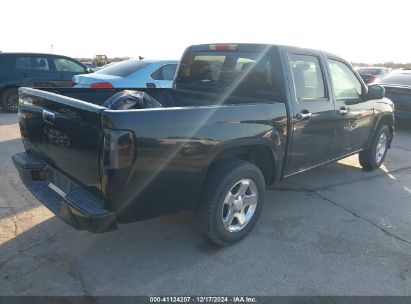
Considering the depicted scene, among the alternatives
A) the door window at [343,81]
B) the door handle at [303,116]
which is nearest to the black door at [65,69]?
the door window at [343,81]

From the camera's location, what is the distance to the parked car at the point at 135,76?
7.80m

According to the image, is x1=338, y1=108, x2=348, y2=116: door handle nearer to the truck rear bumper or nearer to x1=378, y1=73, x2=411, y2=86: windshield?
the truck rear bumper

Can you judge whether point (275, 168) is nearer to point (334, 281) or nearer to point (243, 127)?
point (243, 127)

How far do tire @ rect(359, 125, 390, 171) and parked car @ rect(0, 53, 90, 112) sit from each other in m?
8.78

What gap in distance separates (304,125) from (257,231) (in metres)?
1.21

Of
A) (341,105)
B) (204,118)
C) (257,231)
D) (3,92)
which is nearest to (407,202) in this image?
(341,105)

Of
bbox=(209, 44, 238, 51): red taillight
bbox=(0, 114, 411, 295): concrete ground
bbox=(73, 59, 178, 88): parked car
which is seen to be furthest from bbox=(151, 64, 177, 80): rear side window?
bbox=(0, 114, 411, 295): concrete ground

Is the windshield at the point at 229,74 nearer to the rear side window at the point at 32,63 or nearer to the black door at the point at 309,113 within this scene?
the black door at the point at 309,113

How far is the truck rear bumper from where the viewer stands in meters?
2.57

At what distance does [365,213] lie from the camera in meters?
4.32

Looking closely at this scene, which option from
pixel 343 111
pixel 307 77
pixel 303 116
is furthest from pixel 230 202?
pixel 343 111

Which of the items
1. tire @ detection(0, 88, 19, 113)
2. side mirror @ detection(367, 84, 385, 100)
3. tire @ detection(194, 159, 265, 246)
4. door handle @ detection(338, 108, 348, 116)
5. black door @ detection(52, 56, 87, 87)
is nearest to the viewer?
tire @ detection(194, 159, 265, 246)

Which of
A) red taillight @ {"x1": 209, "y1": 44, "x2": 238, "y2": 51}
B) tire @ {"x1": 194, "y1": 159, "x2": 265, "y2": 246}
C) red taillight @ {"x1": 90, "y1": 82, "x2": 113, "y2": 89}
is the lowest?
tire @ {"x1": 194, "y1": 159, "x2": 265, "y2": 246}

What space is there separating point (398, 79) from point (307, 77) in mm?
7095
